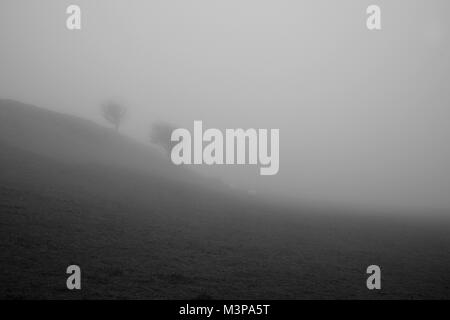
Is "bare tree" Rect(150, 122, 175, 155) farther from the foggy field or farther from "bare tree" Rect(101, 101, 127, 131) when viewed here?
the foggy field

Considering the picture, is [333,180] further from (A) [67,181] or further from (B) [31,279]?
(B) [31,279]

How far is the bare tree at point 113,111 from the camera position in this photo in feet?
249

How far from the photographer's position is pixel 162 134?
7719 cm

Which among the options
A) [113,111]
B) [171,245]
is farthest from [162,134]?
[171,245]

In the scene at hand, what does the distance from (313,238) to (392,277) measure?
10.5 m

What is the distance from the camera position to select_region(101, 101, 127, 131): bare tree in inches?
2982

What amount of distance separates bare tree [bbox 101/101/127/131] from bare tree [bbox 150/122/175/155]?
891 centimetres

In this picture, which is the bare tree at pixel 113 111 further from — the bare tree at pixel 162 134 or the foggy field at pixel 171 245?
the foggy field at pixel 171 245

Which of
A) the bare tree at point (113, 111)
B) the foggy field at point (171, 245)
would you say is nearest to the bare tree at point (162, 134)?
the bare tree at point (113, 111)

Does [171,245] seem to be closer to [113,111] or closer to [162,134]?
[162,134]

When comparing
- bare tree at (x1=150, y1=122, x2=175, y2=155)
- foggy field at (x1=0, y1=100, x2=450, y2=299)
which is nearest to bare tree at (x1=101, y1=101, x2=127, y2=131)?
bare tree at (x1=150, y1=122, x2=175, y2=155)

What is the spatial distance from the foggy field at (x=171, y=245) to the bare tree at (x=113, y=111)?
3081 centimetres

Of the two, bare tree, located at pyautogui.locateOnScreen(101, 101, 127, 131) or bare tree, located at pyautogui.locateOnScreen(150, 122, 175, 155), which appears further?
bare tree, located at pyautogui.locateOnScreen(150, 122, 175, 155)
